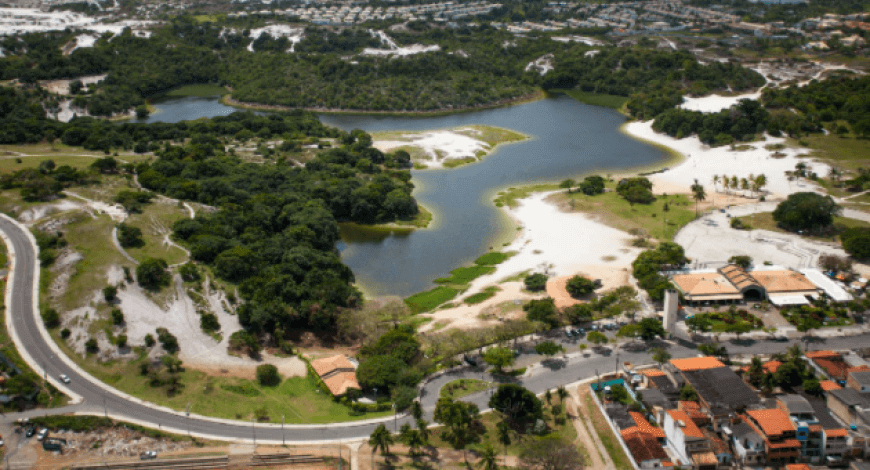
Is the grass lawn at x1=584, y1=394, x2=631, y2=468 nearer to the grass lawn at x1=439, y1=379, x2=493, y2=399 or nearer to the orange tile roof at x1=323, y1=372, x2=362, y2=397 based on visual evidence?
the grass lawn at x1=439, y1=379, x2=493, y2=399

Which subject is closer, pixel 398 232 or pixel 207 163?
pixel 398 232

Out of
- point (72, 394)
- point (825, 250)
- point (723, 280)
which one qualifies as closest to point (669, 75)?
point (825, 250)

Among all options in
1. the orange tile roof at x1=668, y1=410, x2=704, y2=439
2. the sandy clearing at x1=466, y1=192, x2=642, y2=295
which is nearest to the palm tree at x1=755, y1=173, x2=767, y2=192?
the sandy clearing at x1=466, y1=192, x2=642, y2=295

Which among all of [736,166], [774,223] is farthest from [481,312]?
[736,166]

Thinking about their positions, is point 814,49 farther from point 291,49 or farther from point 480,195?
point 291,49

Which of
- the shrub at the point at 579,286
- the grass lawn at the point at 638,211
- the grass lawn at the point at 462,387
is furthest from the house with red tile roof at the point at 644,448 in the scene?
the grass lawn at the point at 638,211

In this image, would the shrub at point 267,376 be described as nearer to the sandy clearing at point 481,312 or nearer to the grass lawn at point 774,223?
the sandy clearing at point 481,312
